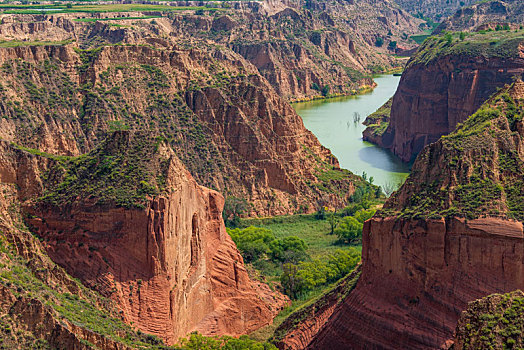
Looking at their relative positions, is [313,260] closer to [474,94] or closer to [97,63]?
[97,63]

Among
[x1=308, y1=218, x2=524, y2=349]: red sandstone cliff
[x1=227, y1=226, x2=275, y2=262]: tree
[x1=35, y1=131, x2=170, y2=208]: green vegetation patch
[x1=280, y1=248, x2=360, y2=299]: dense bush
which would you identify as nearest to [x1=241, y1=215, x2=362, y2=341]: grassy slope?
[x1=280, y1=248, x2=360, y2=299]: dense bush

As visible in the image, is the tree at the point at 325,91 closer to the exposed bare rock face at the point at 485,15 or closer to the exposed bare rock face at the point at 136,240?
the exposed bare rock face at the point at 485,15

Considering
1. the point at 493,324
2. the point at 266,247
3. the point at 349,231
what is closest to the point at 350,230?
the point at 349,231

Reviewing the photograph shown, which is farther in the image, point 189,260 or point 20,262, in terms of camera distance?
point 189,260

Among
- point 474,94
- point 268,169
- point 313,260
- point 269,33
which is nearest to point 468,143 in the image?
point 313,260

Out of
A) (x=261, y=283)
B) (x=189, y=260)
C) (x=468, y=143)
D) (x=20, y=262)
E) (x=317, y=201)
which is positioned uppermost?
→ (x=468, y=143)

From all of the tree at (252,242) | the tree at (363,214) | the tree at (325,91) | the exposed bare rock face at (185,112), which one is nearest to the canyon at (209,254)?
the tree at (252,242)
